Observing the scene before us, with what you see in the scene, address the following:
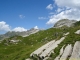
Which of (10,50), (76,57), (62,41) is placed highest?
(10,50)

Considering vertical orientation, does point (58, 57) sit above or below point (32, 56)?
below

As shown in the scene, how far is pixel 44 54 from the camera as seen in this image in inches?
2023

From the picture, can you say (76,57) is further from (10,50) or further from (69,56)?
(10,50)

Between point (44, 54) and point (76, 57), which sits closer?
point (76, 57)

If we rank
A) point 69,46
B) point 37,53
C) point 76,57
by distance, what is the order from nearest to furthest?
point 76,57, point 69,46, point 37,53

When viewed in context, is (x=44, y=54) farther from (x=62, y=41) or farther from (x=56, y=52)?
(x=62, y=41)

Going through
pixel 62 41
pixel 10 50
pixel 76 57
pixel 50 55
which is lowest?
pixel 76 57

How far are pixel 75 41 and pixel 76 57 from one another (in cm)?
952

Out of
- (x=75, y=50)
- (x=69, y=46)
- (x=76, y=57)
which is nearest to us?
(x=76, y=57)

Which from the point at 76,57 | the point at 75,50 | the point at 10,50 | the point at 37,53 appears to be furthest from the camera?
the point at 10,50

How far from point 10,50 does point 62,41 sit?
199 feet

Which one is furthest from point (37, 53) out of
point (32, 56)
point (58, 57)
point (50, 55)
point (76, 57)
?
point (76, 57)

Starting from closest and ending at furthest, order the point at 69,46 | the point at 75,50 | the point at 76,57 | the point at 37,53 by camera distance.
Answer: the point at 76,57
the point at 75,50
the point at 69,46
the point at 37,53

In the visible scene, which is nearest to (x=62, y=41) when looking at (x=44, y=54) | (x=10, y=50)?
(x=44, y=54)
